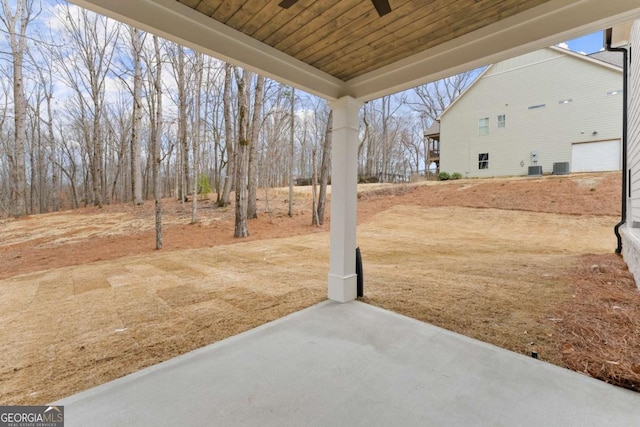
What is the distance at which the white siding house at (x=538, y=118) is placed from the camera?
11656mm

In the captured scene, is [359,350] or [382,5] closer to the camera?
[382,5]

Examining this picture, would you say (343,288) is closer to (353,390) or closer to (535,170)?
(353,390)

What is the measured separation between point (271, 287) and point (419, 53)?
3.27 meters

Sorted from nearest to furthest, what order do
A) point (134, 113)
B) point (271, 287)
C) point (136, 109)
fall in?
point (271, 287)
point (134, 113)
point (136, 109)

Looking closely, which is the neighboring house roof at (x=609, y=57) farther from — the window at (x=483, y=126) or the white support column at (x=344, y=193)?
the white support column at (x=344, y=193)

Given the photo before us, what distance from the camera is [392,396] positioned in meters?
1.71

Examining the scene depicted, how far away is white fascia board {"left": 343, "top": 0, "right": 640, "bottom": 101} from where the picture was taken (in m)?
1.74

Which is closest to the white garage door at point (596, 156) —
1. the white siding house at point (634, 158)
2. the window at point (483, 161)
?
the window at point (483, 161)

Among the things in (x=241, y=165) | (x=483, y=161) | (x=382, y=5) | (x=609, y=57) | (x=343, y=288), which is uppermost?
(x=609, y=57)

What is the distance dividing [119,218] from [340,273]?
11.0 m

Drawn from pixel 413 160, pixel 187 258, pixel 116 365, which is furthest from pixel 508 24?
pixel 413 160

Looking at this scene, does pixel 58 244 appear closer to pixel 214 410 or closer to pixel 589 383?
pixel 214 410

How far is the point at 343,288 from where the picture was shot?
10.5ft

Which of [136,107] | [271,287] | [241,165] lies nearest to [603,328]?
[271,287]
